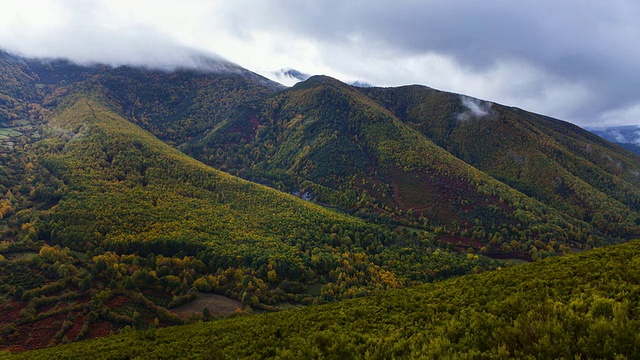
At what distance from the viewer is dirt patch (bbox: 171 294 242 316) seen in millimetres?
120375

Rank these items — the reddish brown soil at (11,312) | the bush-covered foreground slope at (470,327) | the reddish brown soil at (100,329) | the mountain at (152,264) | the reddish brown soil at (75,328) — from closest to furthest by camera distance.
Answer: the bush-covered foreground slope at (470,327) → the reddish brown soil at (75,328) → the reddish brown soil at (100,329) → the reddish brown soil at (11,312) → the mountain at (152,264)

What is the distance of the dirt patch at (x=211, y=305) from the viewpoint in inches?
4739

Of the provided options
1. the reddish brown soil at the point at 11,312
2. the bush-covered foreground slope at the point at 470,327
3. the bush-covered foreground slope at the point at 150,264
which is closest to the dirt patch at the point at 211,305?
the bush-covered foreground slope at the point at 150,264

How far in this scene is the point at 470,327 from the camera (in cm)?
2644

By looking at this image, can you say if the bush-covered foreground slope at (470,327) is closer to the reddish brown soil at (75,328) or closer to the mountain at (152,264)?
the reddish brown soil at (75,328)

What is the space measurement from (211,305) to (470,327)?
123020 mm

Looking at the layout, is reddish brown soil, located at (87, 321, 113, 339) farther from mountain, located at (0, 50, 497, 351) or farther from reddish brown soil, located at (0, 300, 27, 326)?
reddish brown soil, located at (0, 300, 27, 326)

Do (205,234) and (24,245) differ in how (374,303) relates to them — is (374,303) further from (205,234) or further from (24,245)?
(24,245)

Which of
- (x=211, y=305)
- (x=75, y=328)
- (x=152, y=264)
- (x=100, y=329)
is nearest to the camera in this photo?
(x=75, y=328)


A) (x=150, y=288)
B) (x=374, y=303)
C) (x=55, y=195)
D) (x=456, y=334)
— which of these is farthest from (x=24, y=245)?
(x=456, y=334)

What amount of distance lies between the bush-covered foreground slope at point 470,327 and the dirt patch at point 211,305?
6902 cm

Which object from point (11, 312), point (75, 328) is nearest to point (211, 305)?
point (75, 328)

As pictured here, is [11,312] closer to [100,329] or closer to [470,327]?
[100,329]

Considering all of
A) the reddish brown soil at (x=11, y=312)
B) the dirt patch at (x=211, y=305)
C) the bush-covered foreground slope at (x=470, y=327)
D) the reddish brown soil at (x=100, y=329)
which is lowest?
the reddish brown soil at (x=11, y=312)
